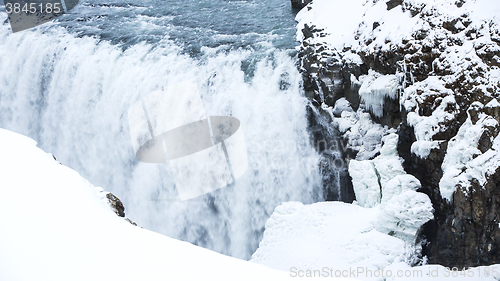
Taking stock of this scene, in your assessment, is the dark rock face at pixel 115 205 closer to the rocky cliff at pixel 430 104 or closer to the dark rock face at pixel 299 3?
the rocky cliff at pixel 430 104

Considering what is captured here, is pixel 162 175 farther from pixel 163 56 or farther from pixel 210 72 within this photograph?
pixel 163 56

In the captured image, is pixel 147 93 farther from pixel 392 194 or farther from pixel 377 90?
pixel 392 194

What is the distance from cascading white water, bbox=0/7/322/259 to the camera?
7.39 metres

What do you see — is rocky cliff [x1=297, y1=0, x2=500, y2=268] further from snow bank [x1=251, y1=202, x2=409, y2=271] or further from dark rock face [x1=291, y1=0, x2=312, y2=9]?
dark rock face [x1=291, y1=0, x2=312, y2=9]

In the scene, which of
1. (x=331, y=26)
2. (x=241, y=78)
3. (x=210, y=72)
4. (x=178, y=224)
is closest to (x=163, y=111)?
(x=210, y=72)

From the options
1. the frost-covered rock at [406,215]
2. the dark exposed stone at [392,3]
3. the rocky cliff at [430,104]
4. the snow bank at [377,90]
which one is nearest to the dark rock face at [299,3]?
the rocky cliff at [430,104]

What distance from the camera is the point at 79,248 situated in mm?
2201

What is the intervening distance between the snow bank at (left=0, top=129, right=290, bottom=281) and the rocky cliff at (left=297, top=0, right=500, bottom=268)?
3485 mm

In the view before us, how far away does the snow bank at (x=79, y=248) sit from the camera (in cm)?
203

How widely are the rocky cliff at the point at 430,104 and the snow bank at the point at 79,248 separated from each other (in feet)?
11.4

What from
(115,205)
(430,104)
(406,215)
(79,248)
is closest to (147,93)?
(115,205)

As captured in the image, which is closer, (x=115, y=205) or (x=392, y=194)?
(x=115, y=205)

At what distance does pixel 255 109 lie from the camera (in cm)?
769

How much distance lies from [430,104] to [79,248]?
5049 millimetres
